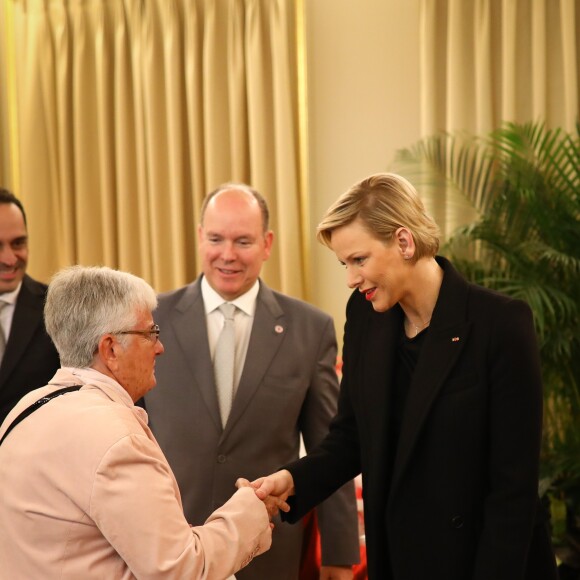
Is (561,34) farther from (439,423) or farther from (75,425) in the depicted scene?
(75,425)

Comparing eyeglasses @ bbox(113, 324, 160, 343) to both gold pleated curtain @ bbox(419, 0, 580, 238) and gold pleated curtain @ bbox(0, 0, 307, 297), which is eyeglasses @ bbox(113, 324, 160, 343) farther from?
gold pleated curtain @ bbox(0, 0, 307, 297)

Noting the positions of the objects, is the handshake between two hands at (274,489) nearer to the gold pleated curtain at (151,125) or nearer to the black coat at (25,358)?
the black coat at (25,358)

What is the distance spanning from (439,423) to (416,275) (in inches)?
14.3

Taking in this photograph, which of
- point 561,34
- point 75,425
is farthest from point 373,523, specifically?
point 561,34

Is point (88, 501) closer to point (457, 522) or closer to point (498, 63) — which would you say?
point (457, 522)

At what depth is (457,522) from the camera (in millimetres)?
2139

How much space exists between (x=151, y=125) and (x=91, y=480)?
13.4ft

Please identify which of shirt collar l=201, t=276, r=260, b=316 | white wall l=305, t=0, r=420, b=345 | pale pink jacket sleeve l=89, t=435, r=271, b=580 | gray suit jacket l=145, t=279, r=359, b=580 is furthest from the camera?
white wall l=305, t=0, r=420, b=345

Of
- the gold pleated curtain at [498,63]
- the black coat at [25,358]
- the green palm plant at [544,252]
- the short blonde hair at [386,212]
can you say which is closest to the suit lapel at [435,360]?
the short blonde hair at [386,212]

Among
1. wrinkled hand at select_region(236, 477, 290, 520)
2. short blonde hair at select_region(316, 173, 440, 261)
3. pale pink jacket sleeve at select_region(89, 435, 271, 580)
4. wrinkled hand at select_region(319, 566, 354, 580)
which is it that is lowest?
wrinkled hand at select_region(319, 566, 354, 580)

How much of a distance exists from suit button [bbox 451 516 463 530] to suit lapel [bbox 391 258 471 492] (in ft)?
0.52

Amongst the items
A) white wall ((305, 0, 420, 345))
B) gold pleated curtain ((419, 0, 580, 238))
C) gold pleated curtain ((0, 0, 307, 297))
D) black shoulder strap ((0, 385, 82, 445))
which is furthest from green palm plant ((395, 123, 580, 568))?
black shoulder strap ((0, 385, 82, 445))

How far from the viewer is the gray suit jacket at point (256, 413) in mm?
2791

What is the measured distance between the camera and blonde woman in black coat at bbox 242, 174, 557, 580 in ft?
6.82
